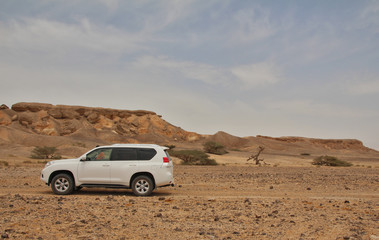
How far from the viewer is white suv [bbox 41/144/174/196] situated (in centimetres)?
1267

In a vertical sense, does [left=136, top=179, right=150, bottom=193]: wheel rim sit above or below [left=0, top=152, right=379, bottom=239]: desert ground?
above

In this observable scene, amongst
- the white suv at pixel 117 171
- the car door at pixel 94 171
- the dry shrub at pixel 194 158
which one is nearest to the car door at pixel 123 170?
the white suv at pixel 117 171

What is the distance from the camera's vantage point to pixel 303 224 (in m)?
8.07

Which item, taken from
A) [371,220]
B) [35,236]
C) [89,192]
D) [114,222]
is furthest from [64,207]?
[371,220]

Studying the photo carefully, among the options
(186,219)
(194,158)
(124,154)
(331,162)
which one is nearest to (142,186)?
(124,154)

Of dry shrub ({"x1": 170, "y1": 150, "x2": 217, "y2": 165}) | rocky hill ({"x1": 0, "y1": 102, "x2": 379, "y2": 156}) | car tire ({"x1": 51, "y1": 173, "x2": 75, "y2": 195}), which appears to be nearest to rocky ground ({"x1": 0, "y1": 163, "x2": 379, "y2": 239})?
car tire ({"x1": 51, "y1": 173, "x2": 75, "y2": 195})

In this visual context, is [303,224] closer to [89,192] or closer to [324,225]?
[324,225]

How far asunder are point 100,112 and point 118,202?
94.0 metres

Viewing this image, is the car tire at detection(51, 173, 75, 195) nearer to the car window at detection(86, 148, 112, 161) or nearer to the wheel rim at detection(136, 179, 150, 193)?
the car window at detection(86, 148, 112, 161)

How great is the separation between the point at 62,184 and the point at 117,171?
188 centimetres

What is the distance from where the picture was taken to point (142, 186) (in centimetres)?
1267

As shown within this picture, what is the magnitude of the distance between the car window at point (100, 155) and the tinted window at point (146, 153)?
41.0 inches

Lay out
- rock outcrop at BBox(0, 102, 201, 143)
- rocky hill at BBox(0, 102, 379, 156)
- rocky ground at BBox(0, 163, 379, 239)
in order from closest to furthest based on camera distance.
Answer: rocky ground at BBox(0, 163, 379, 239), rocky hill at BBox(0, 102, 379, 156), rock outcrop at BBox(0, 102, 201, 143)

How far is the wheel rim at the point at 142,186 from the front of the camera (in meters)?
12.7
